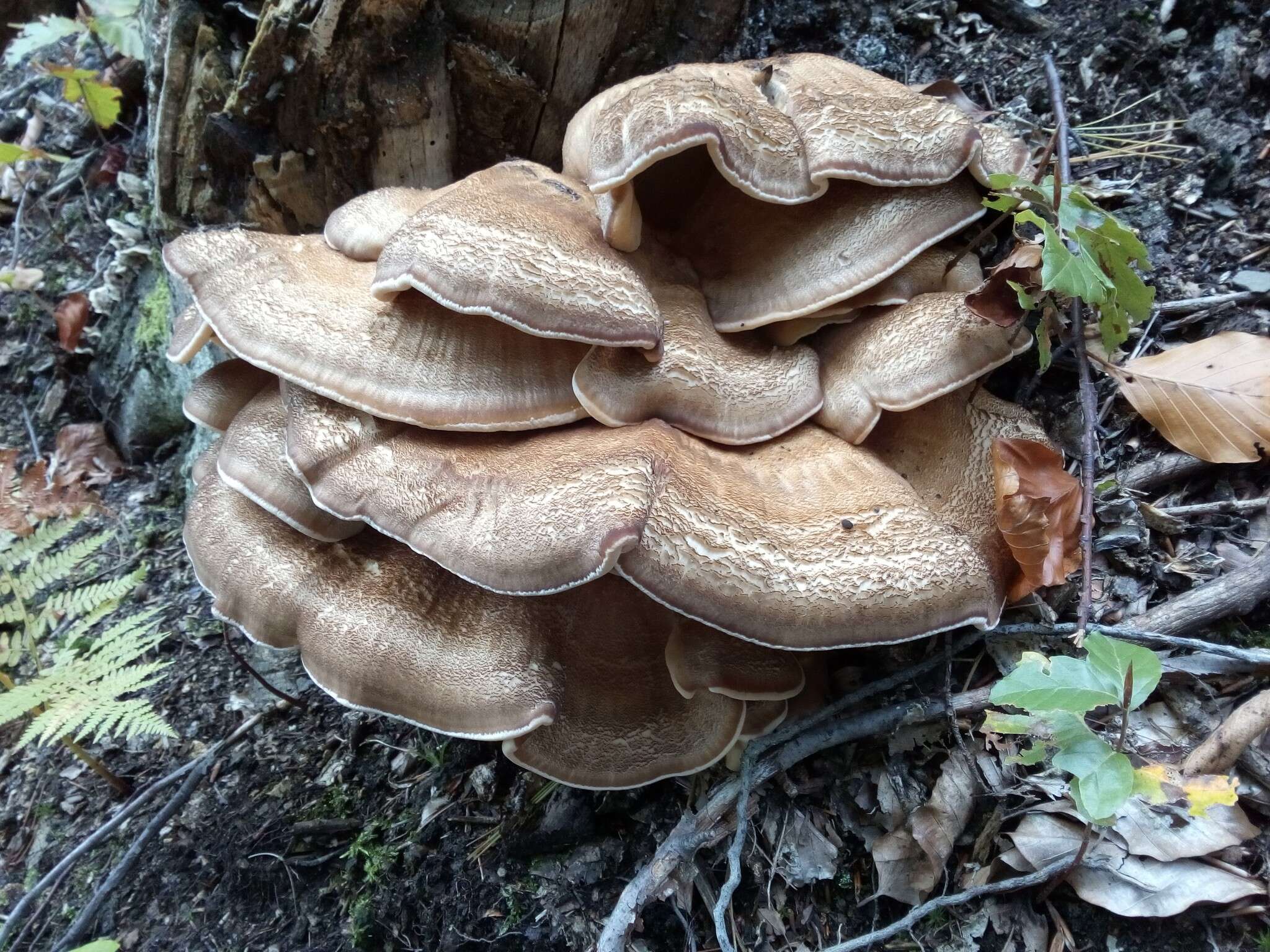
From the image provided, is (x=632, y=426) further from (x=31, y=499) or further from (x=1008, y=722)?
(x=31, y=499)

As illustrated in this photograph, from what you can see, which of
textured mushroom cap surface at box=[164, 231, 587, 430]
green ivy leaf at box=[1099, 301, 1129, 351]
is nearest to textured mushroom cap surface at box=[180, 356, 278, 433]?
textured mushroom cap surface at box=[164, 231, 587, 430]

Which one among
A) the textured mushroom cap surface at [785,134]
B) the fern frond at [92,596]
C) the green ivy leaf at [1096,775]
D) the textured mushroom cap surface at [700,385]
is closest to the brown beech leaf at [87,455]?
the fern frond at [92,596]

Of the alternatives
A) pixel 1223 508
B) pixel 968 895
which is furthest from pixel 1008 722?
pixel 1223 508

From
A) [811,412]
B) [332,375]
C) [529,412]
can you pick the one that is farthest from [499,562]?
[811,412]

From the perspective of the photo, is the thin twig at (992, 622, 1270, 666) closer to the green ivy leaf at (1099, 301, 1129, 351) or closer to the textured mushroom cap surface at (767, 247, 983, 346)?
the green ivy leaf at (1099, 301, 1129, 351)

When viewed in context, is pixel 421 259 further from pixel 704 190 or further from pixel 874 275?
pixel 874 275

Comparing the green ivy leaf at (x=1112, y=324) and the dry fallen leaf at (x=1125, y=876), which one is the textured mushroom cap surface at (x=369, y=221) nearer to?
the green ivy leaf at (x=1112, y=324)

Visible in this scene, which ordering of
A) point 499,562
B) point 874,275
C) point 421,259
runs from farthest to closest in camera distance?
point 874,275 → point 421,259 → point 499,562
